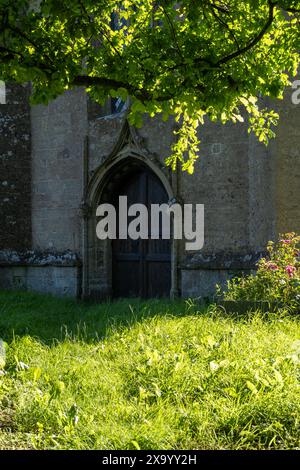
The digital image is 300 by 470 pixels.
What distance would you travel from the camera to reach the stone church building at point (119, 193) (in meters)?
8.28

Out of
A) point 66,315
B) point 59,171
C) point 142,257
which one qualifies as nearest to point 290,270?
point 66,315

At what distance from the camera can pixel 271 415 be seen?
3352 millimetres

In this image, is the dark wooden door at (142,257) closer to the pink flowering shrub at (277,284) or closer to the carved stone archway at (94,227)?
the carved stone archway at (94,227)

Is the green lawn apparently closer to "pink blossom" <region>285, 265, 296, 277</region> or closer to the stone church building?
"pink blossom" <region>285, 265, 296, 277</region>

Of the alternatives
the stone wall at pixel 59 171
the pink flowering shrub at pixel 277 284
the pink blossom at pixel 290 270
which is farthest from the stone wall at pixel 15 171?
the pink blossom at pixel 290 270

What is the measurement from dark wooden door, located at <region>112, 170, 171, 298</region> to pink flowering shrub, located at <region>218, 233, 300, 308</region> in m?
2.93

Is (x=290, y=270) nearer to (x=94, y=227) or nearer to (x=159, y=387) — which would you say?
(x=159, y=387)

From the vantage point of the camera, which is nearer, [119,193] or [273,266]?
[273,266]

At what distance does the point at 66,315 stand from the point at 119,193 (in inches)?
128

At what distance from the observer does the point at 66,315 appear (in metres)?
8.70

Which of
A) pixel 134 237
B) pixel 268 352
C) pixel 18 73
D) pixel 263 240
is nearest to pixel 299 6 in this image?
pixel 18 73

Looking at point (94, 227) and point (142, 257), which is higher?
point (94, 227)

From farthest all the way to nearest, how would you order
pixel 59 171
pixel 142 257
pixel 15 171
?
pixel 15 171, pixel 59 171, pixel 142 257

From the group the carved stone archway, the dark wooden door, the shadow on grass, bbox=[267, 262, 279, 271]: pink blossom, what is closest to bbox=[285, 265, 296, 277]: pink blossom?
bbox=[267, 262, 279, 271]: pink blossom
